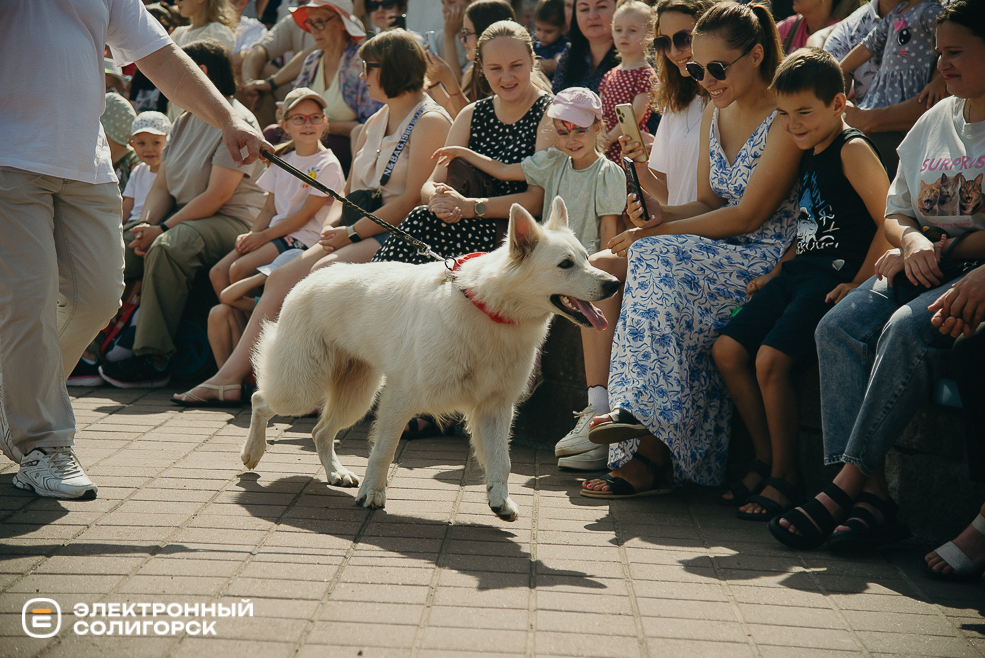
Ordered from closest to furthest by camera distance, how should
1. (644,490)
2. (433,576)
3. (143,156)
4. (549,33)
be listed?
(433,576)
(644,490)
(549,33)
(143,156)

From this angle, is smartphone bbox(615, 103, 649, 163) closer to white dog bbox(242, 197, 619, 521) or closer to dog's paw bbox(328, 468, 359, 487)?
white dog bbox(242, 197, 619, 521)

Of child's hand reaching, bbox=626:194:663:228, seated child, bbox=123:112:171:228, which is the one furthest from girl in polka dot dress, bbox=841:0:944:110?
seated child, bbox=123:112:171:228

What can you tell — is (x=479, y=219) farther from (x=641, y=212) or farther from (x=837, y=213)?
(x=837, y=213)

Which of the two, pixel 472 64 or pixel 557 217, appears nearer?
pixel 557 217

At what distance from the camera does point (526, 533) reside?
3.68 metres

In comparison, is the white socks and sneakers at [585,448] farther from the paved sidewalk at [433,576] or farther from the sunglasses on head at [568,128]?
the sunglasses on head at [568,128]

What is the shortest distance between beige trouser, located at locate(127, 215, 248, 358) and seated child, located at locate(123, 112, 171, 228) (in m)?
0.81

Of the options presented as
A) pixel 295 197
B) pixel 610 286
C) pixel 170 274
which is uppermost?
pixel 295 197

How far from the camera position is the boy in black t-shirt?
3900mm

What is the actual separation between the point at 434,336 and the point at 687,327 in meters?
1.44

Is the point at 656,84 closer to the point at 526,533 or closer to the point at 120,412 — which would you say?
the point at 526,533

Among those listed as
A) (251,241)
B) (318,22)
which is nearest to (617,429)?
(251,241)

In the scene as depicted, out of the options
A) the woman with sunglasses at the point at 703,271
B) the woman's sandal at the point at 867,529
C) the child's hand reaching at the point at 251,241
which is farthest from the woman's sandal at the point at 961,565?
the child's hand reaching at the point at 251,241

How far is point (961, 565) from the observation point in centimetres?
317
